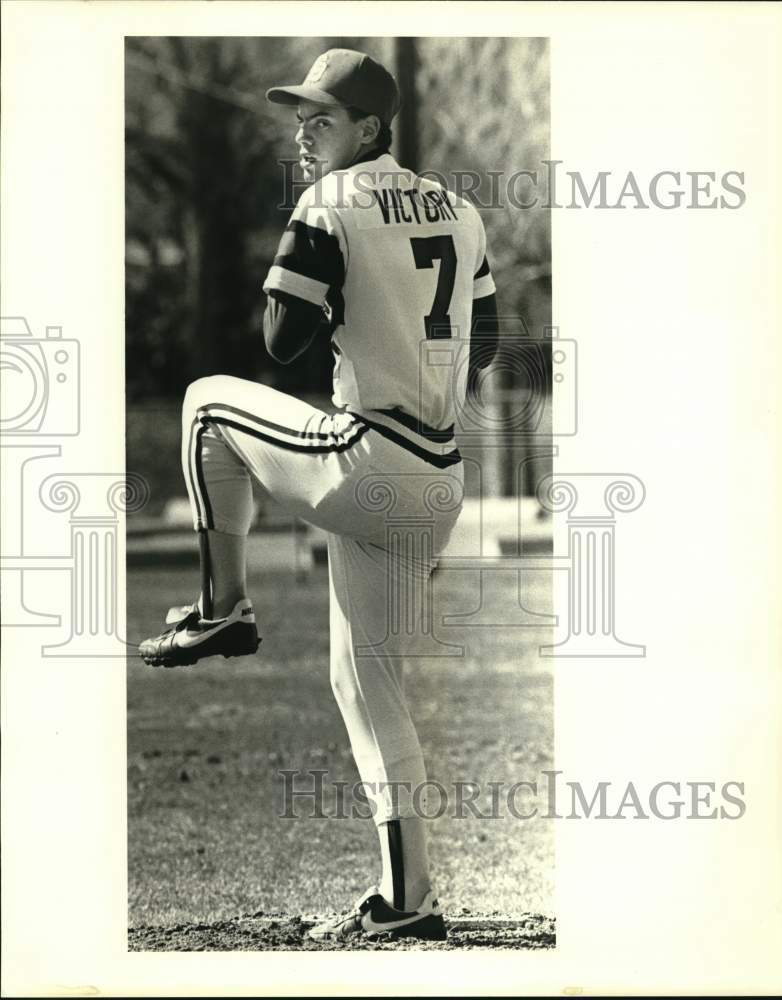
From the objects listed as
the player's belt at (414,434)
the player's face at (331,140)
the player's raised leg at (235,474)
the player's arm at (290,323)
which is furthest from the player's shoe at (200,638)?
the player's face at (331,140)

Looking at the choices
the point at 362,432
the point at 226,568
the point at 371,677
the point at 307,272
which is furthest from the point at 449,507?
the point at 307,272

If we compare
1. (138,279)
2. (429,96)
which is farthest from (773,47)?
(138,279)

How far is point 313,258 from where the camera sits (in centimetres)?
514

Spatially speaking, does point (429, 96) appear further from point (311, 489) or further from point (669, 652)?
point (669, 652)

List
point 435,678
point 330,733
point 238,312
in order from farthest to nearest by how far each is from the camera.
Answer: point 238,312 → point 330,733 → point 435,678

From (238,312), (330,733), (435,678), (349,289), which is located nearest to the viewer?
(349,289)

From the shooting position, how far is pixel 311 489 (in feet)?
17.0

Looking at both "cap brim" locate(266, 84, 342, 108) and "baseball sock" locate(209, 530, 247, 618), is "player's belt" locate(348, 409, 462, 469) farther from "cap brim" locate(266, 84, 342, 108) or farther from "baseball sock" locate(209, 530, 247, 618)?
"cap brim" locate(266, 84, 342, 108)

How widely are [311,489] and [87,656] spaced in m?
0.99

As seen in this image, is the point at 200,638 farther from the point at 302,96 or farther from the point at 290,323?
the point at 302,96

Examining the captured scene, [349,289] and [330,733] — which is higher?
[349,289]

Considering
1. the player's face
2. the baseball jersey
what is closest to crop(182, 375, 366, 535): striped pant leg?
A: the baseball jersey

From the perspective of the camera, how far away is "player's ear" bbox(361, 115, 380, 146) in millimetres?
5309

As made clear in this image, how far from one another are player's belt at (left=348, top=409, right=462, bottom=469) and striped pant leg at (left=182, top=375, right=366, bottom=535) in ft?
0.20
